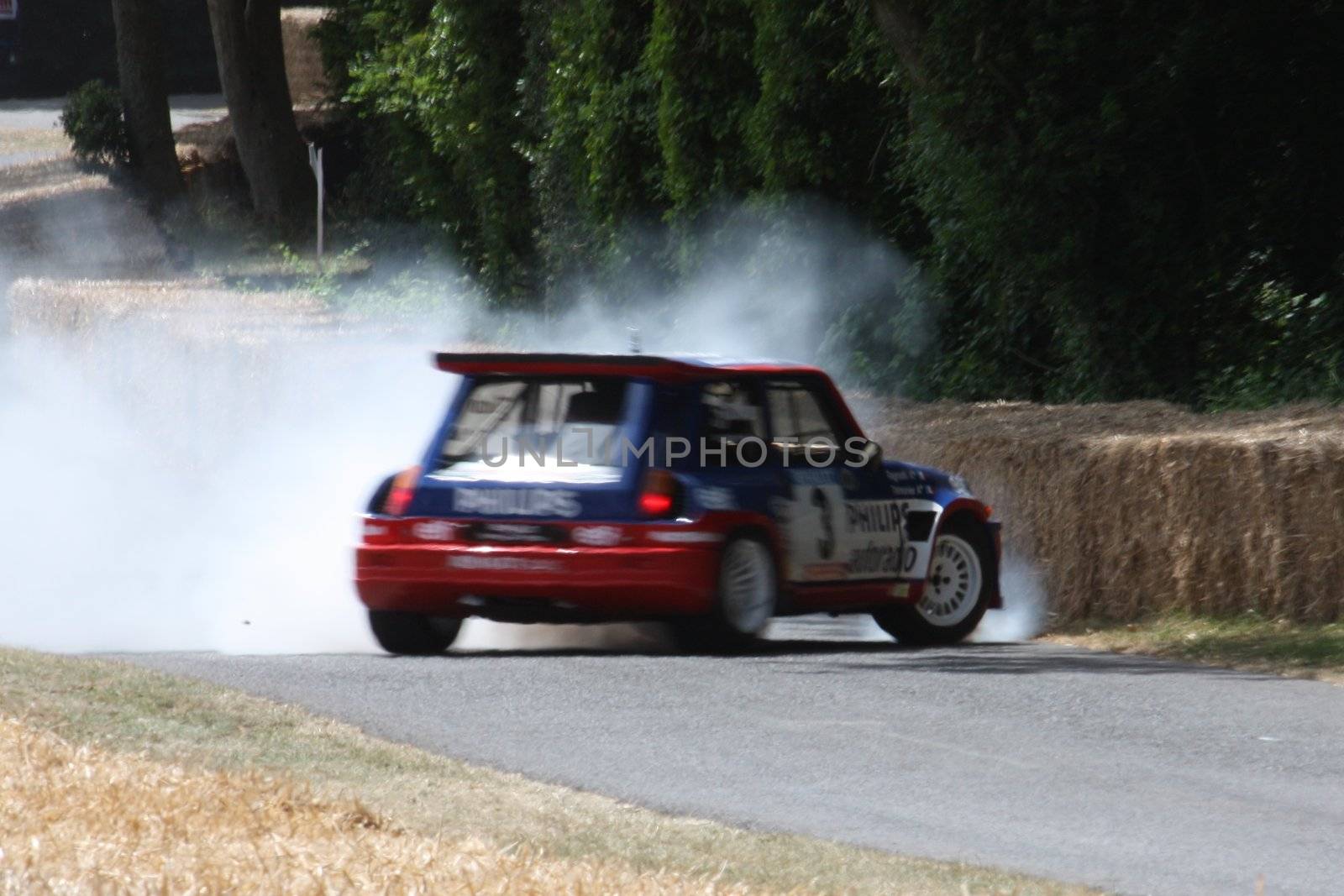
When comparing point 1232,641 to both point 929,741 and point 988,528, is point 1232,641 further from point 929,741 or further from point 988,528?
point 929,741

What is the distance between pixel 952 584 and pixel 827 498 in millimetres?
1159

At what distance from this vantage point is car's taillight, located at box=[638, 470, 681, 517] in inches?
440

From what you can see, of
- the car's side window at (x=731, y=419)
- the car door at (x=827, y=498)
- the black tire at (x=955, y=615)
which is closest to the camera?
the car's side window at (x=731, y=419)

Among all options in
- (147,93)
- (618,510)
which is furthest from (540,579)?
(147,93)

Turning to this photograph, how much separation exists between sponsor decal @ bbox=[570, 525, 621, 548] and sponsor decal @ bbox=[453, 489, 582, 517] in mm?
93

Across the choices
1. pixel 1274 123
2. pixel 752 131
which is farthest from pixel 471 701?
pixel 752 131

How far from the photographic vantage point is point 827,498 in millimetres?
11984

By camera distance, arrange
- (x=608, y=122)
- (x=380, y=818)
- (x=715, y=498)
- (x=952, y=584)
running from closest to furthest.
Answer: (x=380, y=818), (x=715, y=498), (x=952, y=584), (x=608, y=122)

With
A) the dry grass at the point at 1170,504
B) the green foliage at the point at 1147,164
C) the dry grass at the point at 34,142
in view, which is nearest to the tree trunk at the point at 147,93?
the dry grass at the point at 34,142

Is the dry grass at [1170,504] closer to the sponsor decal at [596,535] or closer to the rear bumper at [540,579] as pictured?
the rear bumper at [540,579]

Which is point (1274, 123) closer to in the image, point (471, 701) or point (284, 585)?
point (284, 585)

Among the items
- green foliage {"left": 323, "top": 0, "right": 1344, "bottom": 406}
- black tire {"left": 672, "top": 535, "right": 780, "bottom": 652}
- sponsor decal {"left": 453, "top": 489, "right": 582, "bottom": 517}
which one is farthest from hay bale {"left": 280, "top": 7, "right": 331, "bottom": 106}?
black tire {"left": 672, "top": 535, "right": 780, "bottom": 652}

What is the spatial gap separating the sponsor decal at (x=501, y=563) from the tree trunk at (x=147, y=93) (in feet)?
97.9

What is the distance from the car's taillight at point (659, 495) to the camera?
1118cm
